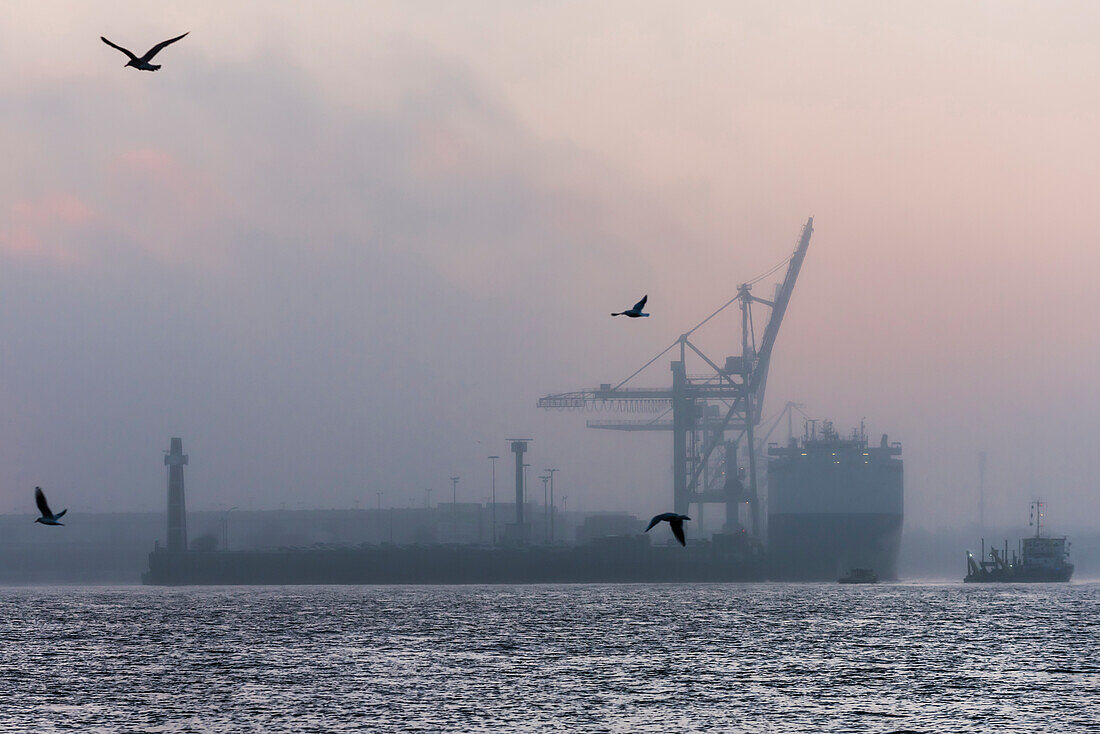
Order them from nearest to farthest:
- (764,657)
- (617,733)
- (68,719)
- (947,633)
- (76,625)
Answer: (617,733) → (68,719) → (764,657) → (947,633) → (76,625)

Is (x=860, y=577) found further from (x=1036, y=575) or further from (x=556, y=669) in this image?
(x=556, y=669)

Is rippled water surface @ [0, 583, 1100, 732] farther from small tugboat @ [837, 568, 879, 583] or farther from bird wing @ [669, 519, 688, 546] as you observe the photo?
small tugboat @ [837, 568, 879, 583]

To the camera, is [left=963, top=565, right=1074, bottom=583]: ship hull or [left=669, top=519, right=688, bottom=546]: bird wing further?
[left=963, top=565, right=1074, bottom=583]: ship hull

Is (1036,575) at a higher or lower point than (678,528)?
lower

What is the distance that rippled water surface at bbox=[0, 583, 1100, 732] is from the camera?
47594 mm

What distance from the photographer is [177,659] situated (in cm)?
7212

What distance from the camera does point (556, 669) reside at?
63.9 meters

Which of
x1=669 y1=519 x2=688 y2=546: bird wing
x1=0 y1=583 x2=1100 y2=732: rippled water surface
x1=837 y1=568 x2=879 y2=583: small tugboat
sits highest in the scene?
x1=669 y1=519 x2=688 y2=546: bird wing

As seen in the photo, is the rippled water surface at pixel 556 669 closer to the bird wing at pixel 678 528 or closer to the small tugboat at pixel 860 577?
the bird wing at pixel 678 528

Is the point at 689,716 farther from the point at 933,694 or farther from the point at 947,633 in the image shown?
the point at 947,633

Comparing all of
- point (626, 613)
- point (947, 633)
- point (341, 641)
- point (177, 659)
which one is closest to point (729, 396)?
point (626, 613)

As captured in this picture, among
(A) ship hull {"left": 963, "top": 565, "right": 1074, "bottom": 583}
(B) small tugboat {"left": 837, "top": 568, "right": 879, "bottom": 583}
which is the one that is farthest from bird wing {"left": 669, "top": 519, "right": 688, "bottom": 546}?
(B) small tugboat {"left": 837, "top": 568, "right": 879, "bottom": 583}

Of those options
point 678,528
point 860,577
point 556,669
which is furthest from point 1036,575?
point 678,528

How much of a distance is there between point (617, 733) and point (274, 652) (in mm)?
36753
